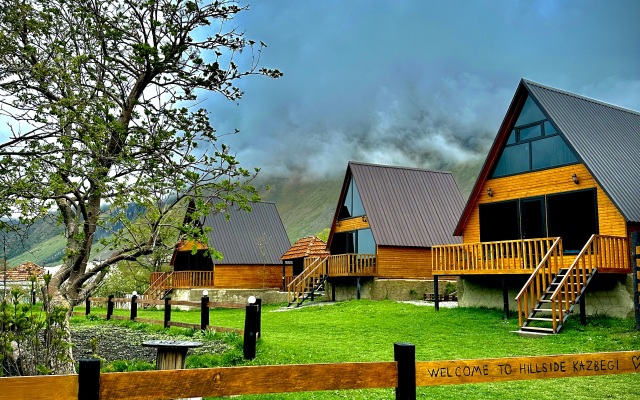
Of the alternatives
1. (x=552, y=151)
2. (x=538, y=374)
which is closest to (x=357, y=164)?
(x=552, y=151)

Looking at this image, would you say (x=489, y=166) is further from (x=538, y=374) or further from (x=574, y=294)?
(x=538, y=374)

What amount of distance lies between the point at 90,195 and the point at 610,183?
14.8 metres

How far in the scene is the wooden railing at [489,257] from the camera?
59.6ft

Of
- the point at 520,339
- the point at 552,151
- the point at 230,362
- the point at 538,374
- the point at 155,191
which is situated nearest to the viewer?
the point at 538,374

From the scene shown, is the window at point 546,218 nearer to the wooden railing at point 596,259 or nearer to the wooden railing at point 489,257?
the wooden railing at point 489,257

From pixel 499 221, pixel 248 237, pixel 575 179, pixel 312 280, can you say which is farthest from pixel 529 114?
pixel 248 237

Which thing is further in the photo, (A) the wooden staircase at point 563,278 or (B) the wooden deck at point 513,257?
(B) the wooden deck at point 513,257

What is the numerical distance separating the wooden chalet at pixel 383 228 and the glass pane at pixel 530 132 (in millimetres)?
10027

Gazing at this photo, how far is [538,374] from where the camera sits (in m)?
5.08

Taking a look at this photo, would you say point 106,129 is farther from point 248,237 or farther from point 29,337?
point 248,237

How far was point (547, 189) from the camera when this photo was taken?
19.5 meters

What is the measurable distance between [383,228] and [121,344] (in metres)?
17.4

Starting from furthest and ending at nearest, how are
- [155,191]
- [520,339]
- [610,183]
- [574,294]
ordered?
[610,183]
[574,294]
[520,339]
[155,191]

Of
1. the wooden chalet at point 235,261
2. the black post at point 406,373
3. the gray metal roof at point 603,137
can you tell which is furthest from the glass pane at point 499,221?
the wooden chalet at point 235,261
